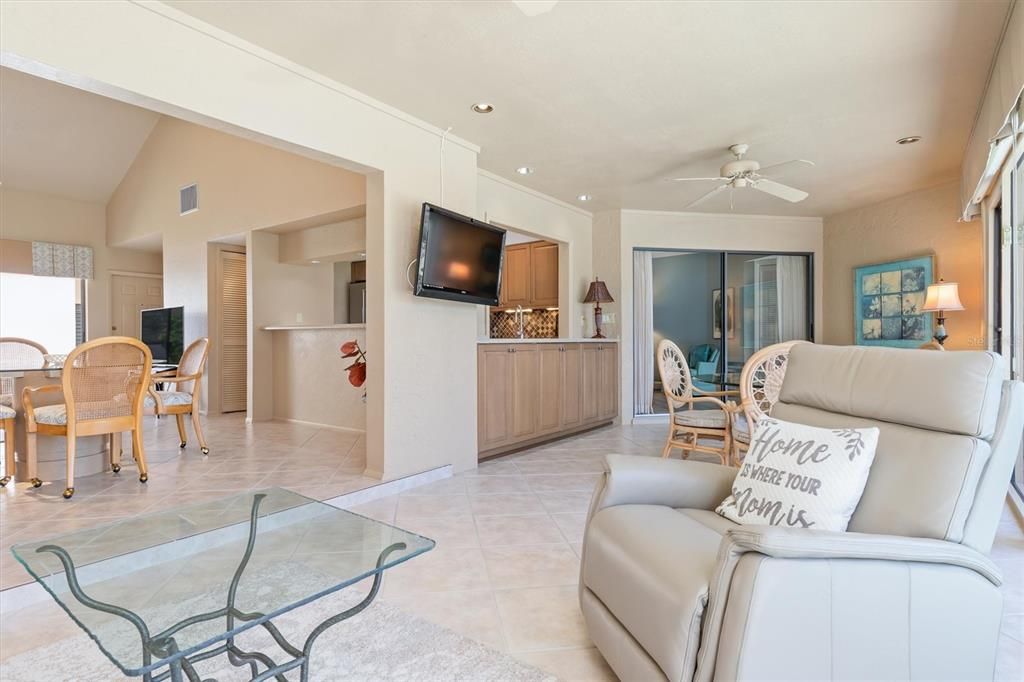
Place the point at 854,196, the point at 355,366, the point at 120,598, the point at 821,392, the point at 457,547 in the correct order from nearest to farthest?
the point at 120,598 → the point at 821,392 → the point at 457,547 → the point at 355,366 → the point at 854,196

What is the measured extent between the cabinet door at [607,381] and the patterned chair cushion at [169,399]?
3.84 metres

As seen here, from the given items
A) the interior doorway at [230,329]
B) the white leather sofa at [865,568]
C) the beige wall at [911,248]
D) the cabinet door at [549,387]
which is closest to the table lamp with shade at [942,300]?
the beige wall at [911,248]

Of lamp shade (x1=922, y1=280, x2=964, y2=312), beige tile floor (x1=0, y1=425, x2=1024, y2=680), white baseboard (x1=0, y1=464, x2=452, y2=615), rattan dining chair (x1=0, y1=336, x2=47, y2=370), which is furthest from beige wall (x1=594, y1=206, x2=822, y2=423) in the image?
rattan dining chair (x1=0, y1=336, x2=47, y2=370)

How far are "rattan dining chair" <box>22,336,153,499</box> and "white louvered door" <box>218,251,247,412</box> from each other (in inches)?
123

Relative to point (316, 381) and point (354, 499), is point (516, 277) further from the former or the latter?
point (354, 499)

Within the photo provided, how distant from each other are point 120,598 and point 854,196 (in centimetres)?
651

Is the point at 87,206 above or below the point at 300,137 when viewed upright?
above

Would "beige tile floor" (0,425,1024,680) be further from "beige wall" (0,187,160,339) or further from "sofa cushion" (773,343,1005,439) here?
"beige wall" (0,187,160,339)

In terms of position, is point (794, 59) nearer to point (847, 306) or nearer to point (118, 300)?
point (847, 306)

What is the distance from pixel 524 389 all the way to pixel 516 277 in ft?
8.35

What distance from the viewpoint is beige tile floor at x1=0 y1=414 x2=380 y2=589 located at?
107 inches

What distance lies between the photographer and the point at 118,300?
806cm

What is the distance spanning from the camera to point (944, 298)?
457 cm

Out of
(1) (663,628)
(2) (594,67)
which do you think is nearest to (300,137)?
(2) (594,67)
